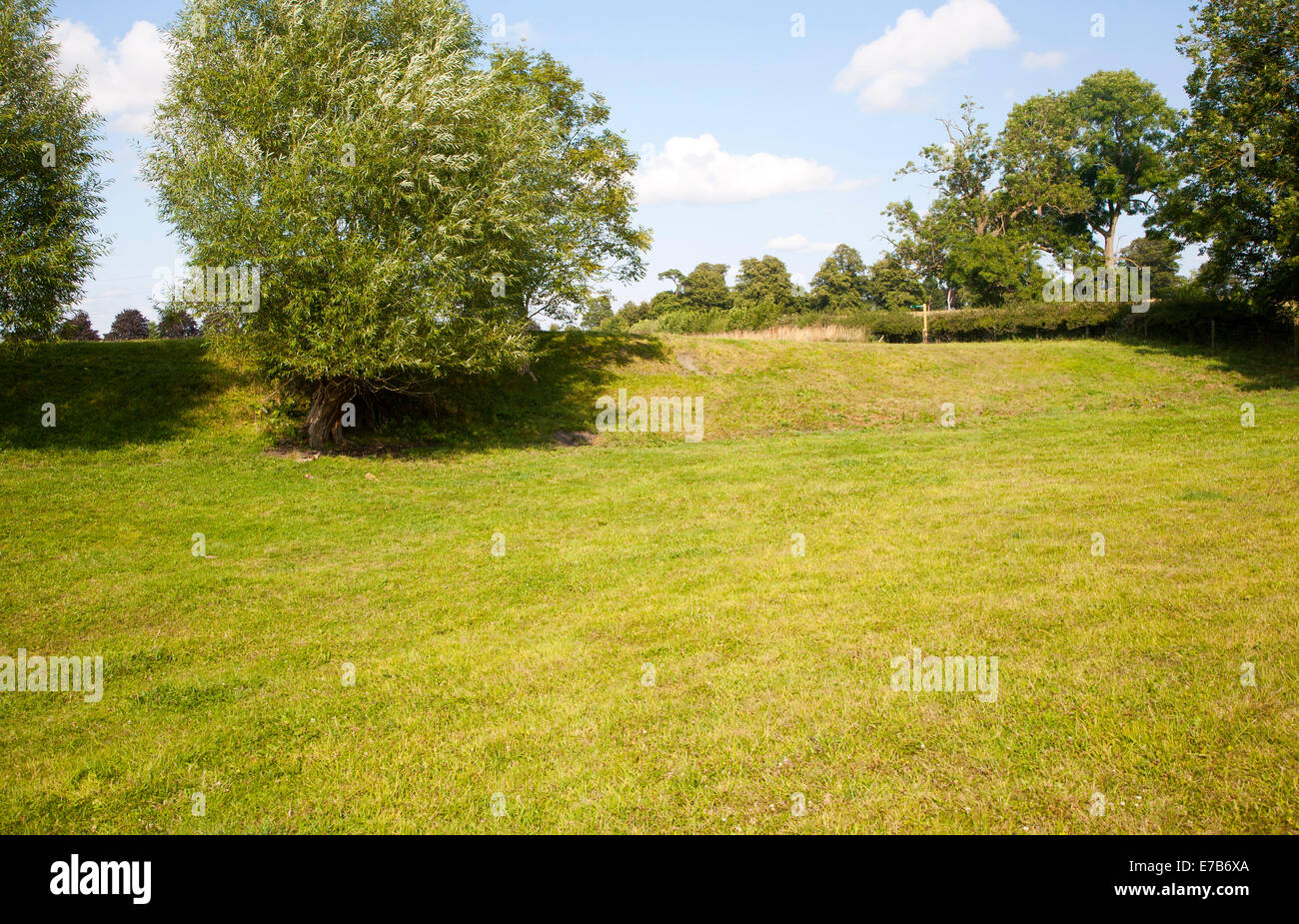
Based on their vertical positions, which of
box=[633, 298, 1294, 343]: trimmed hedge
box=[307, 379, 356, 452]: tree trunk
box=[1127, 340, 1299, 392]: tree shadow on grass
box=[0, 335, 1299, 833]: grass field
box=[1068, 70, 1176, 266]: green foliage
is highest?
box=[1068, 70, 1176, 266]: green foliage

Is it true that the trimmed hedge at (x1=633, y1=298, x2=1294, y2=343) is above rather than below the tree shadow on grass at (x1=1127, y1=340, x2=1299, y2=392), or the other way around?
above

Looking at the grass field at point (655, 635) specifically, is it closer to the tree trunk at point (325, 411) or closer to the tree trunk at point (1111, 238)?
the tree trunk at point (325, 411)

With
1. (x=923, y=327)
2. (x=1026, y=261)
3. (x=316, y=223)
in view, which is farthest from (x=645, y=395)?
(x=1026, y=261)

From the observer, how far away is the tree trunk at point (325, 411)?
22016 mm

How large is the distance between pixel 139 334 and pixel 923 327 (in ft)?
151

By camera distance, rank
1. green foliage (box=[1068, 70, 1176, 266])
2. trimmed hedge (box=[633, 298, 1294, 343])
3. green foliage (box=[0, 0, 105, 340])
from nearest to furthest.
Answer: green foliage (box=[0, 0, 105, 340]) < trimmed hedge (box=[633, 298, 1294, 343]) < green foliage (box=[1068, 70, 1176, 266])

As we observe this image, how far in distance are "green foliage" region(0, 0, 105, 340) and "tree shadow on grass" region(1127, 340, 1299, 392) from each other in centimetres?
3972

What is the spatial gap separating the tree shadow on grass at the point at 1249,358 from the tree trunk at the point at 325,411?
3334cm

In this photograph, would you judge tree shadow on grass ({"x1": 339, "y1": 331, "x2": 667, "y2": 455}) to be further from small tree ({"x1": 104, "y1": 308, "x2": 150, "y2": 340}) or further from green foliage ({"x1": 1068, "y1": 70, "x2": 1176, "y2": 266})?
green foliage ({"x1": 1068, "y1": 70, "x2": 1176, "y2": 266})

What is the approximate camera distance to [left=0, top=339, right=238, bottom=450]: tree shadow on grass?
66.9 feet

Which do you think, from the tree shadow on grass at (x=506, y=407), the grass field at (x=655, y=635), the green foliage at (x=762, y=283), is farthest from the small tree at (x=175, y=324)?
the green foliage at (x=762, y=283)

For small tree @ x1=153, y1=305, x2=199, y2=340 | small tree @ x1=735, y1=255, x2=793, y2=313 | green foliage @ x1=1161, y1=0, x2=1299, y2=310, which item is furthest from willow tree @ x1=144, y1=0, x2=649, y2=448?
small tree @ x1=735, y1=255, x2=793, y2=313

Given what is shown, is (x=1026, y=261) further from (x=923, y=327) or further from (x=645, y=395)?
(x=645, y=395)
